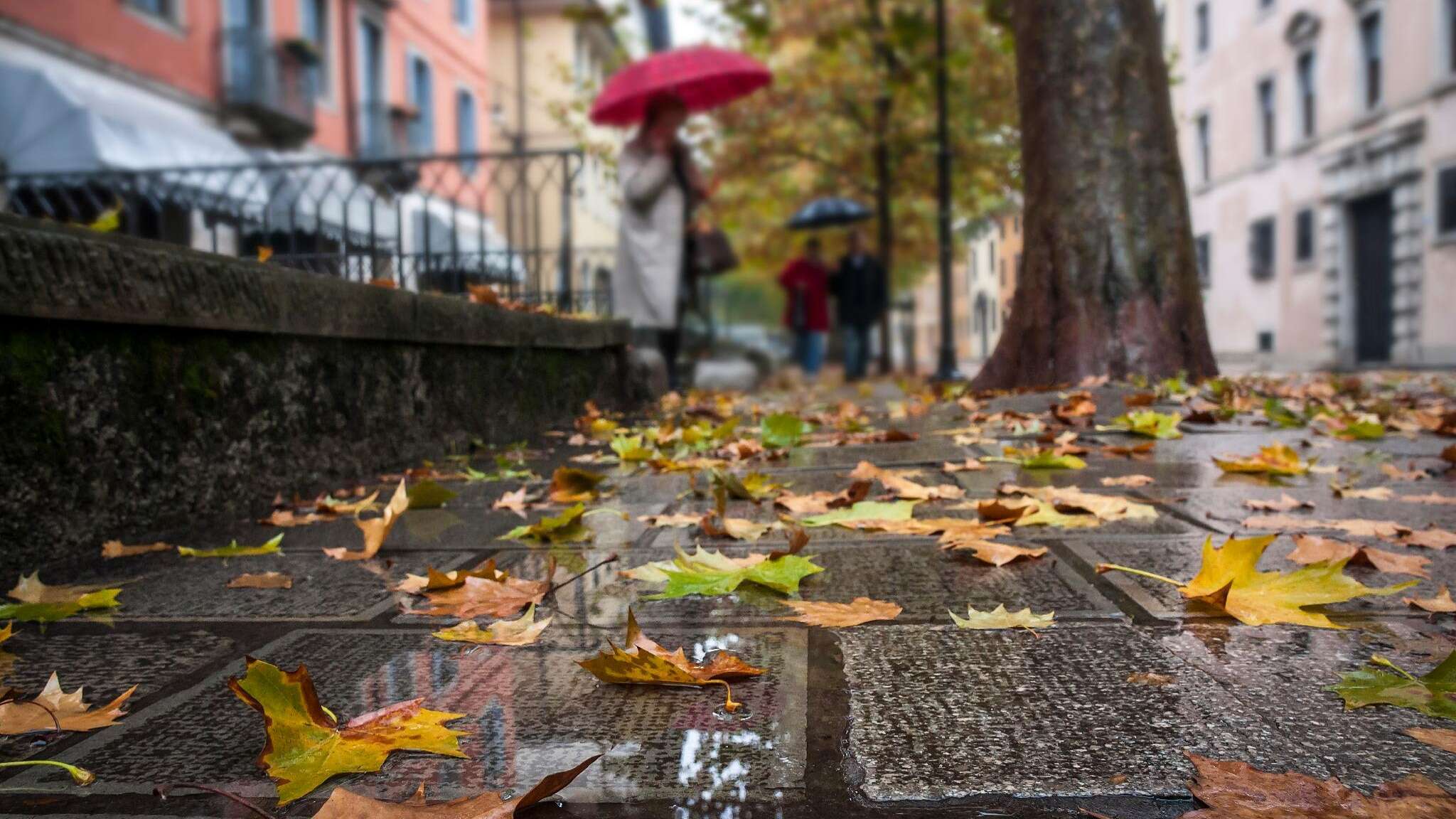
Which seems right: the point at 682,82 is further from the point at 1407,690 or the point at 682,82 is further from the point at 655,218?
the point at 1407,690

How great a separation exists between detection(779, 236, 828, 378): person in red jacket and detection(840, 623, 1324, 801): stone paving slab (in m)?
12.7

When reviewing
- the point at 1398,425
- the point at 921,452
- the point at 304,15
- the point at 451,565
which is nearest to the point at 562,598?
the point at 451,565

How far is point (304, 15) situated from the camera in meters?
18.2

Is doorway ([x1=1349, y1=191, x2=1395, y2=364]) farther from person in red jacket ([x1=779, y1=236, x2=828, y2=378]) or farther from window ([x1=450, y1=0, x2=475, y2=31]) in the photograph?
window ([x1=450, y1=0, x2=475, y2=31])

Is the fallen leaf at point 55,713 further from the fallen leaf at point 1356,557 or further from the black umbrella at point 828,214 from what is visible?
the black umbrella at point 828,214

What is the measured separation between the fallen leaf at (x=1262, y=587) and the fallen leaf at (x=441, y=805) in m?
0.99

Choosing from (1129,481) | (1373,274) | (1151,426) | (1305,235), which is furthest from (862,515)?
(1305,235)

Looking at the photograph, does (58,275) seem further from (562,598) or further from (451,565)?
(562,598)

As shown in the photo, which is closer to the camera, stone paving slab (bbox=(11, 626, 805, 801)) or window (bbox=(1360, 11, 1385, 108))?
stone paving slab (bbox=(11, 626, 805, 801))

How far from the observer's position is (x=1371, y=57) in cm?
1959

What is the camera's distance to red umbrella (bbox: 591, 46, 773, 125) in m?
8.49

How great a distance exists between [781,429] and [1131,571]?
223 centimetres

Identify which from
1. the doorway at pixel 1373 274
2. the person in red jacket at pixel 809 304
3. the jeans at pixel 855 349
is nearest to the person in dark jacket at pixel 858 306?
the jeans at pixel 855 349

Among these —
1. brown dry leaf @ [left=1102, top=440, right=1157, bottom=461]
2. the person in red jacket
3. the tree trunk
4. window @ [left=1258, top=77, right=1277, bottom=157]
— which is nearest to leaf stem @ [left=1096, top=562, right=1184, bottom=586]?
brown dry leaf @ [left=1102, top=440, right=1157, bottom=461]
